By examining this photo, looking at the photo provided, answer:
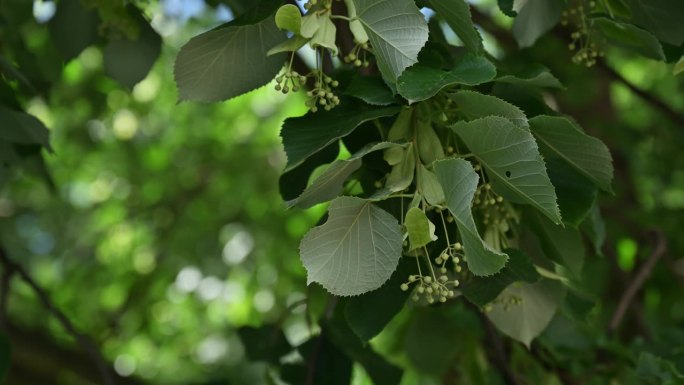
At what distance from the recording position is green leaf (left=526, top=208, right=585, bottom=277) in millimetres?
1075

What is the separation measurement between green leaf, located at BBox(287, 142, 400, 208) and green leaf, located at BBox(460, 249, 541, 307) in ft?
0.60

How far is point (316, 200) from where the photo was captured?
92 cm

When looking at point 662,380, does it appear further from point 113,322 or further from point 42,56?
point 113,322

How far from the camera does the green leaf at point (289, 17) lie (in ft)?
2.74

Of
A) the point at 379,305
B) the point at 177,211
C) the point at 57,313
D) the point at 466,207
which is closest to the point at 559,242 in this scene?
the point at 379,305

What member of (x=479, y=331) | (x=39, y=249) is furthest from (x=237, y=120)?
A: (x=479, y=331)

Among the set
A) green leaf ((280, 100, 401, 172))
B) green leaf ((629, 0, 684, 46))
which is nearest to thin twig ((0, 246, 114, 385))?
green leaf ((280, 100, 401, 172))

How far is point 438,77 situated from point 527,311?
1.40ft

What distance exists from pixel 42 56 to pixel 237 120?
1942 millimetres

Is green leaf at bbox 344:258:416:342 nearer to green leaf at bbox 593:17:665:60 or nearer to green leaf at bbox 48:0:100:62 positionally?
green leaf at bbox 593:17:665:60

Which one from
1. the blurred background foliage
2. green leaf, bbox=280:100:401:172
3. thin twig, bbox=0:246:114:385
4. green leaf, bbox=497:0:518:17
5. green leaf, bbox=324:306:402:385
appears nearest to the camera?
green leaf, bbox=280:100:401:172

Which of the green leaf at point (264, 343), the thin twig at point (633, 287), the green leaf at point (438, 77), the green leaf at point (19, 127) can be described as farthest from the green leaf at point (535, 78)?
the thin twig at point (633, 287)

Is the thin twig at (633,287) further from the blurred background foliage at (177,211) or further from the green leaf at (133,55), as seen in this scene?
the green leaf at (133,55)

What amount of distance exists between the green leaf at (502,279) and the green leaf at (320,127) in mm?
218
